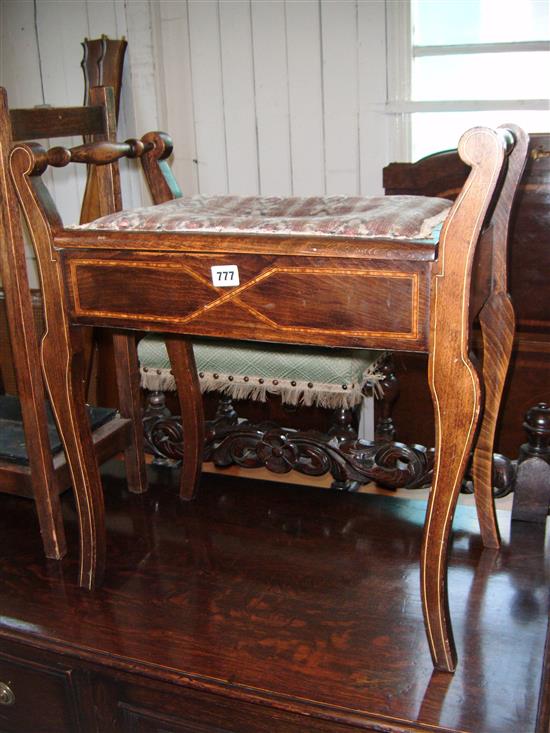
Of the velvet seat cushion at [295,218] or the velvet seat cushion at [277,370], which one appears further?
the velvet seat cushion at [277,370]

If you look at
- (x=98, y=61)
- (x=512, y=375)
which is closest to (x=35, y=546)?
(x=512, y=375)

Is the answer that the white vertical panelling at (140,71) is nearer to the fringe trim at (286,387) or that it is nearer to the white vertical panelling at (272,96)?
the white vertical panelling at (272,96)

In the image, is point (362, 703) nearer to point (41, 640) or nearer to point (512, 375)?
point (41, 640)

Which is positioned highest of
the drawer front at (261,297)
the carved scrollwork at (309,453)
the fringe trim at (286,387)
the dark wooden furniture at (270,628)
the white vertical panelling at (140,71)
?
the white vertical panelling at (140,71)

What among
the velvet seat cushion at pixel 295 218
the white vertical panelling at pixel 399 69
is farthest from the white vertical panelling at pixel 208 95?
the velvet seat cushion at pixel 295 218

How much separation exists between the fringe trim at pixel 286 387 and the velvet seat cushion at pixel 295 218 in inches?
17.6

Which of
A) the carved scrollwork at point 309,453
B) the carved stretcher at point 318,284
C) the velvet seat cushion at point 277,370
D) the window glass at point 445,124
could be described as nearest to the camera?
the carved stretcher at point 318,284

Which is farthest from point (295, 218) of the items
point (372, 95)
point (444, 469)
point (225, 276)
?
point (372, 95)

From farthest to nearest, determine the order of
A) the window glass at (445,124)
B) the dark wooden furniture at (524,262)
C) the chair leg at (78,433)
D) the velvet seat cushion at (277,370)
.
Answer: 1. the window glass at (445,124)
2. the dark wooden furniture at (524,262)
3. the velvet seat cushion at (277,370)
4. the chair leg at (78,433)

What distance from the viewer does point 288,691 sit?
1065 mm

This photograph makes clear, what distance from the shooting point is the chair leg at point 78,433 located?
1196mm

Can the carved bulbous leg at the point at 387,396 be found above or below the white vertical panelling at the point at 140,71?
below

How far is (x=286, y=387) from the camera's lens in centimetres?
172

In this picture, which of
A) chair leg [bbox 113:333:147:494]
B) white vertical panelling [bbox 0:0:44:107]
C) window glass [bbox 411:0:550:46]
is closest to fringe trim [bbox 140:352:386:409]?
chair leg [bbox 113:333:147:494]
